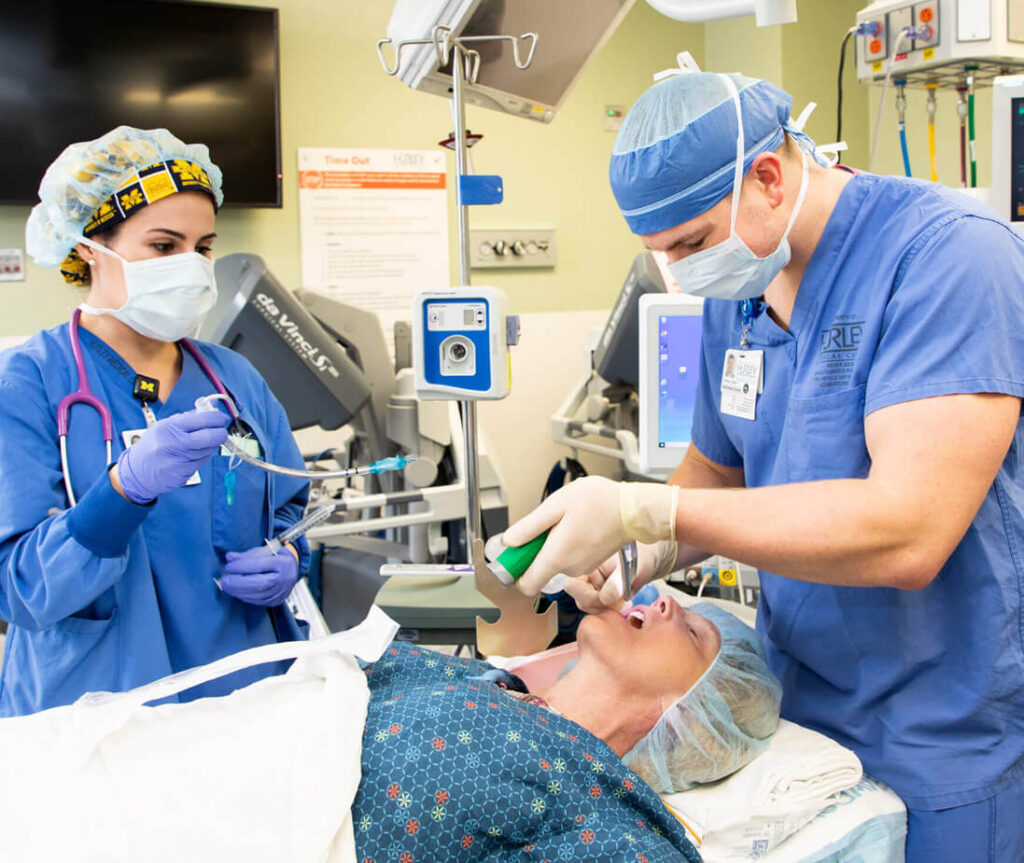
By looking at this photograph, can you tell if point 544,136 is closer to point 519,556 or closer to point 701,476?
point 701,476

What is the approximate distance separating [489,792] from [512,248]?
9.88ft

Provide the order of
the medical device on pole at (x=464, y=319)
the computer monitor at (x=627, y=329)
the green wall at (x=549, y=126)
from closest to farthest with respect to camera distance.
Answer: the medical device on pole at (x=464, y=319), the computer monitor at (x=627, y=329), the green wall at (x=549, y=126)

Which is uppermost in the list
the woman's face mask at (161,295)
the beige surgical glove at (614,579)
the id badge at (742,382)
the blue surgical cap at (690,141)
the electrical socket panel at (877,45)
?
the electrical socket panel at (877,45)

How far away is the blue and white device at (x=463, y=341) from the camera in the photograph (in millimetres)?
1652

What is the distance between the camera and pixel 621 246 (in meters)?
4.01

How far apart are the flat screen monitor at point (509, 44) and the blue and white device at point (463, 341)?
445 millimetres

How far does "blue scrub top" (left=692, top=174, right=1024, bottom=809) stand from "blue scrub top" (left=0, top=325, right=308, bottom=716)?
88cm

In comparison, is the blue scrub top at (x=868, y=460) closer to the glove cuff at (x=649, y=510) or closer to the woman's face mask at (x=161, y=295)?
the glove cuff at (x=649, y=510)

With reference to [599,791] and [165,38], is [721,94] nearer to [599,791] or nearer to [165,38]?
[599,791]

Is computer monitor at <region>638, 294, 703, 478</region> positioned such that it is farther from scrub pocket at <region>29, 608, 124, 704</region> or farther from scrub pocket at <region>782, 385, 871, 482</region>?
scrub pocket at <region>29, 608, 124, 704</region>

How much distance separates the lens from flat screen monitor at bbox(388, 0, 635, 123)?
158 cm

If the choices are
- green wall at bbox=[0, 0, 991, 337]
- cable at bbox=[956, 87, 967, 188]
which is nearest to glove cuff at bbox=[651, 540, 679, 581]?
cable at bbox=[956, 87, 967, 188]

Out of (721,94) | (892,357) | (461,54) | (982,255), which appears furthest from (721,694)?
(461,54)

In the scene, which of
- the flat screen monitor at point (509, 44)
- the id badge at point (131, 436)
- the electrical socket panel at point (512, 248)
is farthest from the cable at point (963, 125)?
the id badge at point (131, 436)
